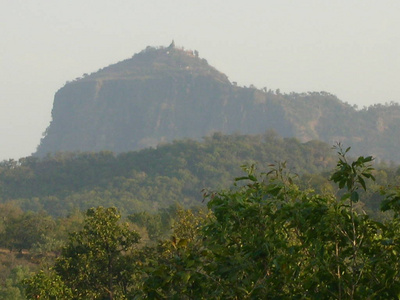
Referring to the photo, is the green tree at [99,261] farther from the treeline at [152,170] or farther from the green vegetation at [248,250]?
the treeline at [152,170]

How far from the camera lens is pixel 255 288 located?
8562 millimetres

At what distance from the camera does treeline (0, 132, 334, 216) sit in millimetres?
165375

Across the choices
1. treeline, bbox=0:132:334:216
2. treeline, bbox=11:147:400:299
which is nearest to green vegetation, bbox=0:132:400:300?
treeline, bbox=11:147:400:299

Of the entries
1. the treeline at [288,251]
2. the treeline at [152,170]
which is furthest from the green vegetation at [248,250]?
the treeline at [152,170]


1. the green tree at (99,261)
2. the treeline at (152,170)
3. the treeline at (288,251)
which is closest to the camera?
the treeline at (288,251)

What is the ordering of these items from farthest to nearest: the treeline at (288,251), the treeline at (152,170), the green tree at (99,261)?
the treeline at (152,170)
the green tree at (99,261)
the treeline at (288,251)

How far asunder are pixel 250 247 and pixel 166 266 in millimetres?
1079

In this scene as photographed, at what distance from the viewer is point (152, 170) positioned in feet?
609

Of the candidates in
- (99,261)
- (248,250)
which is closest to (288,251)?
(248,250)

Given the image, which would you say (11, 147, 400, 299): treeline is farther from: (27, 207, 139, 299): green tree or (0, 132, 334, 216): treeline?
(0, 132, 334, 216): treeline

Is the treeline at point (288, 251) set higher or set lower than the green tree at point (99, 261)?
higher

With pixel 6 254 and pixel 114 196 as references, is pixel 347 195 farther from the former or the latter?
pixel 114 196

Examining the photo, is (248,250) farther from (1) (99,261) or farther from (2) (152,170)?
(2) (152,170)

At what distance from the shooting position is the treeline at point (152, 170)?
543ft
